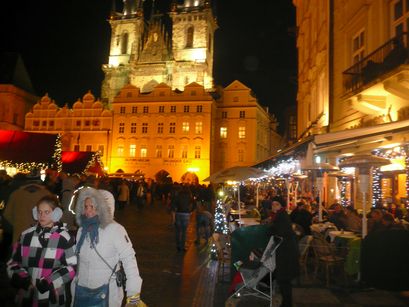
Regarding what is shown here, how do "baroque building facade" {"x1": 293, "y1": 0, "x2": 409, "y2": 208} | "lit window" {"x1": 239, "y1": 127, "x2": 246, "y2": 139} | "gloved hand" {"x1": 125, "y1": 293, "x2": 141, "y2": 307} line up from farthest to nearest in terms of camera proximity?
"lit window" {"x1": 239, "y1": 127, "x2": 246, "y2": 139}
"baroque building facade" {"x1": 293, "y1": 0, "x2": 409, "y2": 208}
"gloved hand" {"x1": 125, "y1": 293, "x2": 141, "y2": 307}

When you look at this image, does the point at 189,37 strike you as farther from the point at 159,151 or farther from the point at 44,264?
the point at 44,264

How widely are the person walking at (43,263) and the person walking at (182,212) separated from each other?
7286mm

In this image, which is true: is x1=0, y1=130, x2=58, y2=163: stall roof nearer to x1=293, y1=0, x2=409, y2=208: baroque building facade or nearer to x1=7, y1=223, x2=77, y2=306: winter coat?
x1=293, y1=0, x2=409, y2=208: baroque building facade

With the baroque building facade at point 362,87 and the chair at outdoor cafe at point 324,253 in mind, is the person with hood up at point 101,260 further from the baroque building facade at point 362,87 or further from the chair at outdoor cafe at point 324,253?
the baroque building facade at point 362,87

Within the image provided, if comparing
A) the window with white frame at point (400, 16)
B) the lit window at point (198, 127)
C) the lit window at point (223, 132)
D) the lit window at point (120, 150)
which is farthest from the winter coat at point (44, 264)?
the lit window at point (120, 150)

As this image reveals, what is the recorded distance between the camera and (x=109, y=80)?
63.8 m

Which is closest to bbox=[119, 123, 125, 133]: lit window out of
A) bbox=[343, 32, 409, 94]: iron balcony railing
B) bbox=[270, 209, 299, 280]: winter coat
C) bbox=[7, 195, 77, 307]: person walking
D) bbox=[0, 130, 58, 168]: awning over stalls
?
bbox=[0, 130, 58, 168]: awning over stalls

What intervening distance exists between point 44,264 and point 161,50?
63.1m

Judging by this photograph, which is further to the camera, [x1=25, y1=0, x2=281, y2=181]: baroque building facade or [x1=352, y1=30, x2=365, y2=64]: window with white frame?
[x1=25, y1=0, x2=281, y2=181]: baroque building facade

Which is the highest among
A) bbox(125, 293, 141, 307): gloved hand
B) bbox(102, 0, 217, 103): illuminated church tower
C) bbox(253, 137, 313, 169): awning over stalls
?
bbox(102, 0, 217, 103): illuminated church tower

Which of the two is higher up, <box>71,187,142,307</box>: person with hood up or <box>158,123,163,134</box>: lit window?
<box>158,123,163,134</box>: lit window

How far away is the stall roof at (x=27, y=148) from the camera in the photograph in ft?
69.5

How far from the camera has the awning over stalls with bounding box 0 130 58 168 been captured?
21.1m

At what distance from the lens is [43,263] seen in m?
3.47
